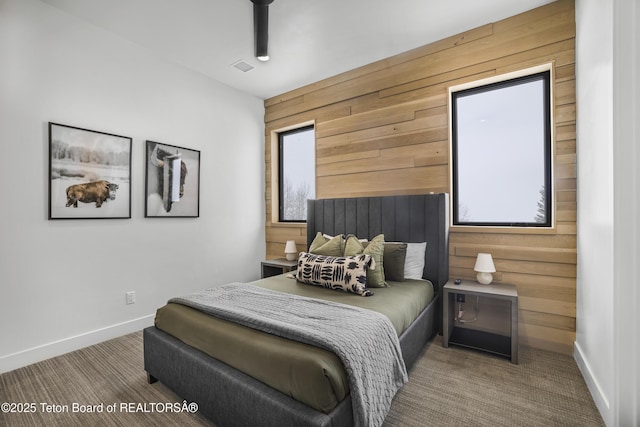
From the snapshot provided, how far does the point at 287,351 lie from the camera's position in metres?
1.38

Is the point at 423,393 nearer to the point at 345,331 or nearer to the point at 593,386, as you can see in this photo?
the point at 345,331

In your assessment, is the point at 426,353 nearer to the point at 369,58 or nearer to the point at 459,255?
the point at 459,255

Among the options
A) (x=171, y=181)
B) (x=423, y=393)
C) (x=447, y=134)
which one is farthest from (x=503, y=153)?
(x=171, y=181)

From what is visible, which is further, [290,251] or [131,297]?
[290,251]

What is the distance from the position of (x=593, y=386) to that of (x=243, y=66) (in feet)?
13.5

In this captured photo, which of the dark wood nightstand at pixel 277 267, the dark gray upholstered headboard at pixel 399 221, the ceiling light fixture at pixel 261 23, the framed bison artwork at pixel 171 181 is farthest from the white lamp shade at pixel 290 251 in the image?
the ceiling light fixture at pixel 261 23

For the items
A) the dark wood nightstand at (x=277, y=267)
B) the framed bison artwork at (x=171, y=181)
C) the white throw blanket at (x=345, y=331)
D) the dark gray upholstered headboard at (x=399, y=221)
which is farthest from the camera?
the dark wood nightstand at (x=277, y=267)

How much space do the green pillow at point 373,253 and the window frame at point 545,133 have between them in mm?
848

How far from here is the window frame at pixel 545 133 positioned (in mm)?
2484

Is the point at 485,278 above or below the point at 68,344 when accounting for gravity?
above

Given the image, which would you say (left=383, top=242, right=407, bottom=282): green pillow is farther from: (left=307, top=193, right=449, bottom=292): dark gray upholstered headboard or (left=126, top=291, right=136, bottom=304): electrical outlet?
(left=126, top=291, right=136, bottom=304): electrical outlet

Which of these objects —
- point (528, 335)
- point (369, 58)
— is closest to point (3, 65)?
point (369, 58)

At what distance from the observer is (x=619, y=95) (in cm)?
143

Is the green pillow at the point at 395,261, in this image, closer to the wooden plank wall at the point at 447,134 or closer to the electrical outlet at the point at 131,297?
the wooden plank wall at the point at 447,134
